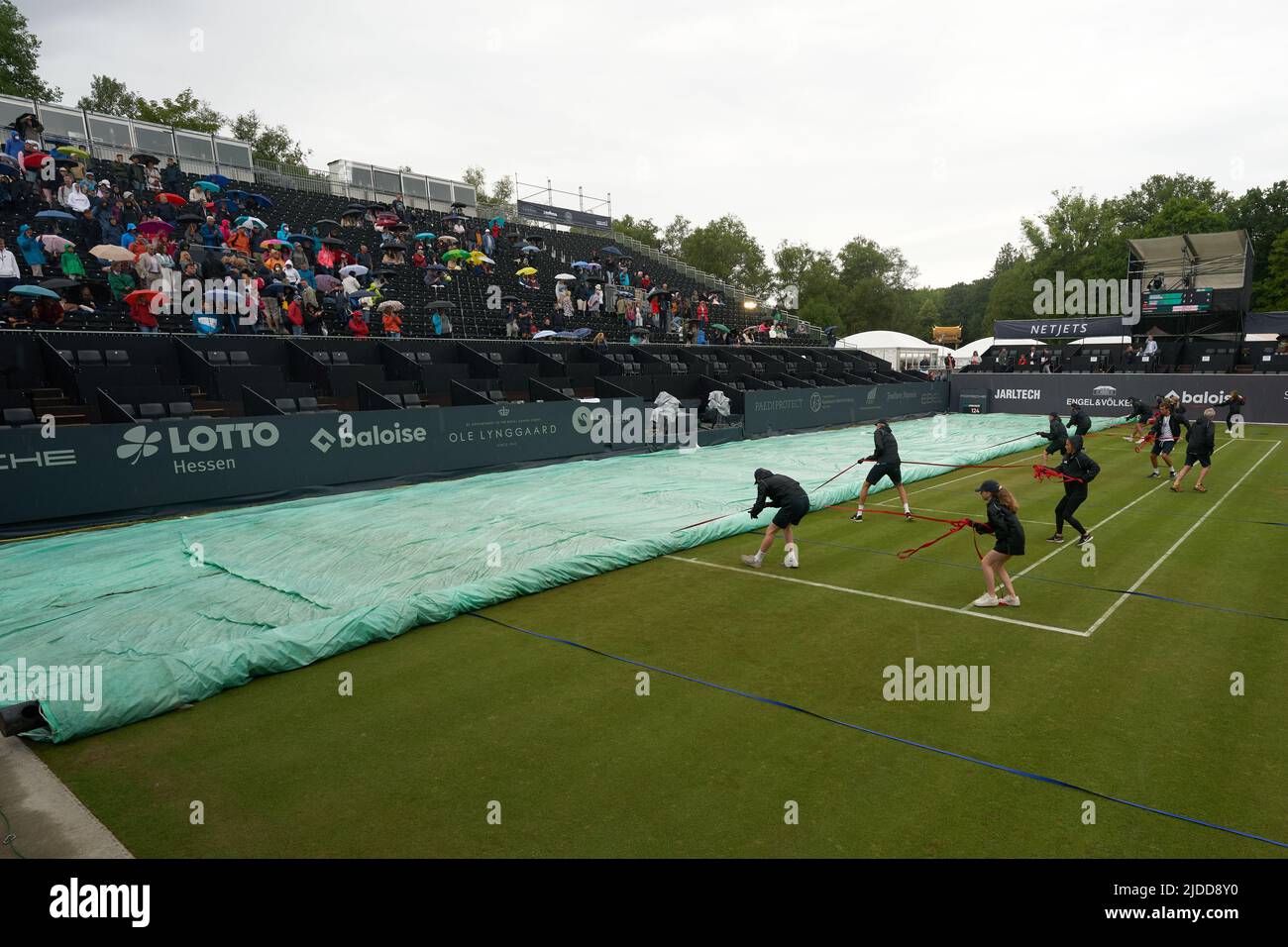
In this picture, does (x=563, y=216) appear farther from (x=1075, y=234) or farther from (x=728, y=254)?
(x=1075, y=234)

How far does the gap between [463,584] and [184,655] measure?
337 cm

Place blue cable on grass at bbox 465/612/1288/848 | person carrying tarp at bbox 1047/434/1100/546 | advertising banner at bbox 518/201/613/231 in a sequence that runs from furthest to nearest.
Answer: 1. advertising banner at bbox 518/201/613/231
2. person carrying tarp at bbox 1047/434/1100/546
3. blue cable on grass at bbox 465/612/1288/848

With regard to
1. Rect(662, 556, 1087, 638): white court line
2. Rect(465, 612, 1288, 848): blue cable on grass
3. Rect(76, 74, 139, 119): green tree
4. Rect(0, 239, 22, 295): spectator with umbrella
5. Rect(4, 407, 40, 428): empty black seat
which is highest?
Rect(76, 74, 139, 119): green tree

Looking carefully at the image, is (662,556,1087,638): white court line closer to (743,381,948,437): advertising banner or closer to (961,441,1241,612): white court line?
(961,441,1241,612): white court line

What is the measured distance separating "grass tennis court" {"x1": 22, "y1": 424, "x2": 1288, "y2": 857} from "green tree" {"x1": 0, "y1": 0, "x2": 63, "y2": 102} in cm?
6490

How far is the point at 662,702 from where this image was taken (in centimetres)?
699

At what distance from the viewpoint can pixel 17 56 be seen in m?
51.4

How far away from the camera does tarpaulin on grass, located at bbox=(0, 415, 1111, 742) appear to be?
7555 millimetres

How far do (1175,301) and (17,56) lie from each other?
78.4 metres

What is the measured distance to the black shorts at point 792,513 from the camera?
1088 centimetres

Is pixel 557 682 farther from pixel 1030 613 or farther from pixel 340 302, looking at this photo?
pixel 340 302

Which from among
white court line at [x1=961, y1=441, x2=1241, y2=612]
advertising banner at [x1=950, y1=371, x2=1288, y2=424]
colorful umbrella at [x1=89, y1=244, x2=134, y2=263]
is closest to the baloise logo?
colorful umbrella at [x1=89, y1=244, x2=134, y2=263]
